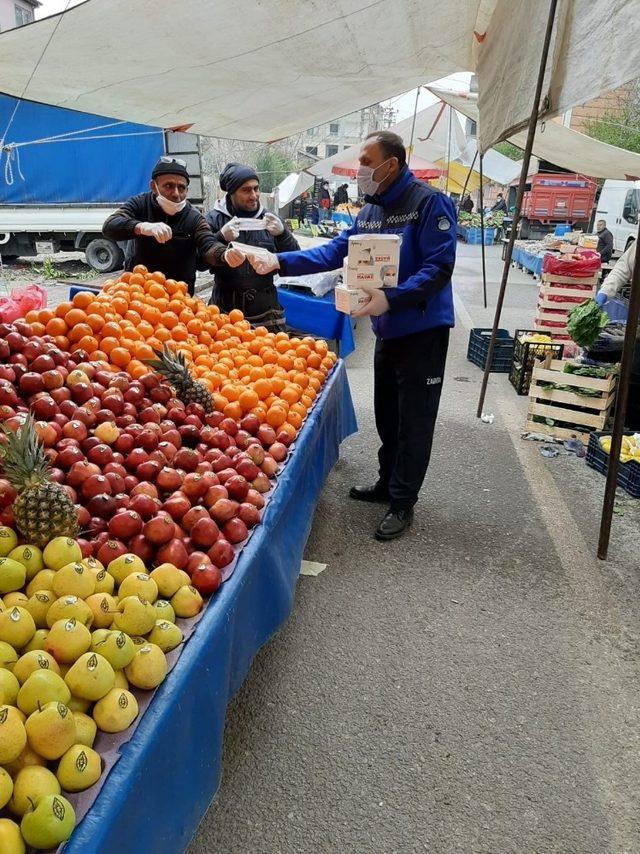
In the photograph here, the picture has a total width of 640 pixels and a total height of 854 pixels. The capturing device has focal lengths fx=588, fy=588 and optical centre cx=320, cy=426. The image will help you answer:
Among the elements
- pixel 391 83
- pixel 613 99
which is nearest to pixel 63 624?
pixel 391 83

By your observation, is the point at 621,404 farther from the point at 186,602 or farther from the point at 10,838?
the point at 10,838

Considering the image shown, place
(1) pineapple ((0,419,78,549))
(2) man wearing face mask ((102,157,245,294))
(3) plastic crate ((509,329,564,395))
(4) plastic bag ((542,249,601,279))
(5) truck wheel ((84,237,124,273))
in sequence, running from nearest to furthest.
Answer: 1. (1) pineapple ((0,419,78,549))
2. (2) man wearing face mask ((102,157,245,294))
3. (3) plastic crate ((509,329,564,395))
4. (4) plastic bag ((542,249,601,279))
5. (5) truck wheel ((84,237,124,273))

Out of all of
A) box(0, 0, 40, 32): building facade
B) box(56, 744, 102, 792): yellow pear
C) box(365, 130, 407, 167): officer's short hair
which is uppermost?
box(0, 0, 40, 32): building facade

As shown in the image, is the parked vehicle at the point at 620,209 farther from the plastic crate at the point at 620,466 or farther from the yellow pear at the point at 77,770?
the yellow pear at the point at 77,770

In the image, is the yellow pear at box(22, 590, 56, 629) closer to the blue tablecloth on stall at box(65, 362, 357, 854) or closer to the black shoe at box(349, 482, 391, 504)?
the blue tablecloth on stall at box(65, 362, 357, 854)

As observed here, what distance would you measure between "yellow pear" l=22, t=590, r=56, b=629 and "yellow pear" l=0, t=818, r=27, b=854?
21.5 inches

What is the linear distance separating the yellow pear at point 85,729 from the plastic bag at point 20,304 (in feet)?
8.54

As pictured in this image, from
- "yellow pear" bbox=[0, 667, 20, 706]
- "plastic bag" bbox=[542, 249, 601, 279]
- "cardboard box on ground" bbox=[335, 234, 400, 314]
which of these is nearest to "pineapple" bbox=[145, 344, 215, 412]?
"cardboard box on ground" bbox=[335, 234, 400, 314]

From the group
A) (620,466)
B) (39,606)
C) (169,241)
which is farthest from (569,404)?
(39,606)

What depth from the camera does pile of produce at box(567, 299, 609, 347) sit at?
594cm

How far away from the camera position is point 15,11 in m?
29.8

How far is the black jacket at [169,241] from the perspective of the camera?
4.53 metres

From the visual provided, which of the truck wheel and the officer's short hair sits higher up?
the officer's short hair

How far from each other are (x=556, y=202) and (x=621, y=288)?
969 inches
